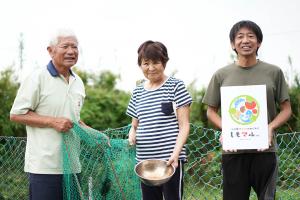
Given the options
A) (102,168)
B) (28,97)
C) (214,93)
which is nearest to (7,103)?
(102,168)

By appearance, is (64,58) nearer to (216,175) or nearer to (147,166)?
(147,166)

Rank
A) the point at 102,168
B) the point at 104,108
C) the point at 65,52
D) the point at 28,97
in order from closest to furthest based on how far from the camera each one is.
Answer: the point at 28,97 < the point at 65,52 < the point at 102,168 < the point at 104,108

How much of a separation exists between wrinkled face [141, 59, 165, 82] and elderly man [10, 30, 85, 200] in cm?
42

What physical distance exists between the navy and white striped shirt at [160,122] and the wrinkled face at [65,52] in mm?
481

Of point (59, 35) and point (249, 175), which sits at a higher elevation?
point (59, 35)

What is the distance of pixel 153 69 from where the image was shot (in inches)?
117

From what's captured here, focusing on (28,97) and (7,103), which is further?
(7,103)

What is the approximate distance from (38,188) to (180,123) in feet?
2.82

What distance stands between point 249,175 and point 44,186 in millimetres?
1124

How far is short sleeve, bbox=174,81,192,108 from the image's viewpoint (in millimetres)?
2975

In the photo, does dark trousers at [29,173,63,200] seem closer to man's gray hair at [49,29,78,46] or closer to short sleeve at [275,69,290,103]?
man's gray hair at [49,29,78,46]

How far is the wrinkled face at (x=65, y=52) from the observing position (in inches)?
121

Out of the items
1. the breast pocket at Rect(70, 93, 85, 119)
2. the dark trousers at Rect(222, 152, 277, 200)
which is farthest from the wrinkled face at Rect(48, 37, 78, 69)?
the dark trousers at Rect(222, 152, 277, 200)

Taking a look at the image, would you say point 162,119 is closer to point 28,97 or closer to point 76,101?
point 76,101
